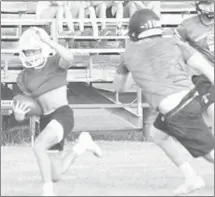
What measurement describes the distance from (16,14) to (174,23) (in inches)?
92.6

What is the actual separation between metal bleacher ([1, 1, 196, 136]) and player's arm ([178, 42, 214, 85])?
5385 millimetres

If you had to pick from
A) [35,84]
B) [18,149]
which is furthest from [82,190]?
[18,149]

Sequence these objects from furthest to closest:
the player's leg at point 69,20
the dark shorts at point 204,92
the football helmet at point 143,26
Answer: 1. the player's leg at point 69,20
2. the dark shorts at point 204,92
3. the football helmet at point 143,26

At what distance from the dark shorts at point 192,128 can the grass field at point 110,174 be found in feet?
1.26

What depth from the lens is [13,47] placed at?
12.9 meters

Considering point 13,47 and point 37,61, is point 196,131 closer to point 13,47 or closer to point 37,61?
point 37,61

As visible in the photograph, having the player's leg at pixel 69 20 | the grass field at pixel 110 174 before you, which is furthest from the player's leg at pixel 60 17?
the grass field at pixel 110 174

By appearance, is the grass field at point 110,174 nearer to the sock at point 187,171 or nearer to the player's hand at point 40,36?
the sock at point 187,171

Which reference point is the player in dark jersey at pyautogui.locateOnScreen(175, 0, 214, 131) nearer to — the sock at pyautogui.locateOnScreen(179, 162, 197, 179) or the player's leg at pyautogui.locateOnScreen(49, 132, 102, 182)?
the sock at pyautogui.locateOnScreen(179, 162, 197, 179)

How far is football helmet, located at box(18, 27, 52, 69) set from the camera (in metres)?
7.65

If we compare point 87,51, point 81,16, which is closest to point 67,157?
point 87,51

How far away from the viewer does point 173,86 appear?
287 inches

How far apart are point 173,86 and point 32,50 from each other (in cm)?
129

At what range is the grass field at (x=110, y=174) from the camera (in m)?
7.62
